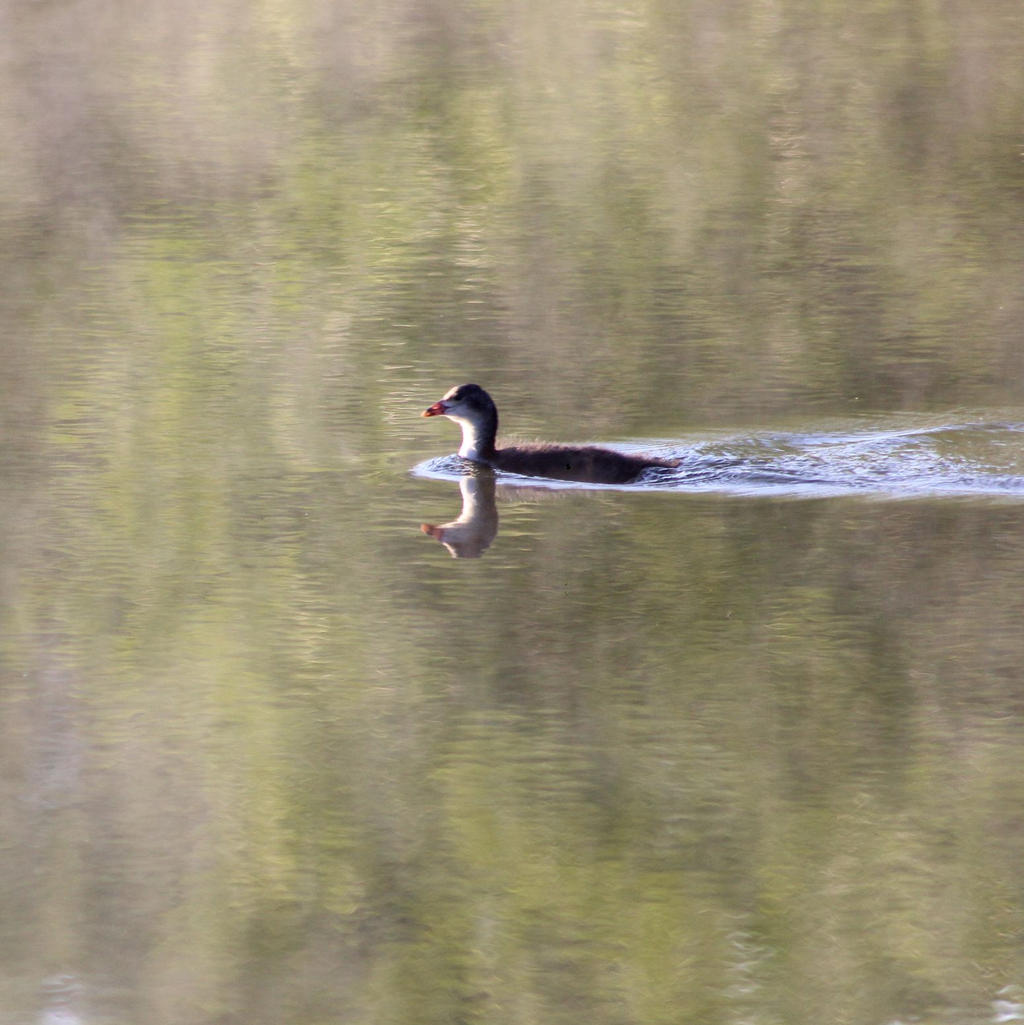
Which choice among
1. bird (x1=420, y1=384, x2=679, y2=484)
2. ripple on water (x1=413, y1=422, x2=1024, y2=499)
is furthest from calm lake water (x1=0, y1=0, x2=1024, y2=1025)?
bird (x1=420, y1=384, x2=679, y2=484)

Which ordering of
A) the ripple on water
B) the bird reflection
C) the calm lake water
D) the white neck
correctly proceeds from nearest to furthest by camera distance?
the calm lake water → the bird reflection → the ripple on water → the white neck

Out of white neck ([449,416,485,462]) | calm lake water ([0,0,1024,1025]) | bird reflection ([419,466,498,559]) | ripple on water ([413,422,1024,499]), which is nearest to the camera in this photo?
calm lake water ([0,0,1024,1025])

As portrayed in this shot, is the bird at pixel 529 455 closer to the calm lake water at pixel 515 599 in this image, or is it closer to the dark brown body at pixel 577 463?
the dark brown body at pixel 577 463

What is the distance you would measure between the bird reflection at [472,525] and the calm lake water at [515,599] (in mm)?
37

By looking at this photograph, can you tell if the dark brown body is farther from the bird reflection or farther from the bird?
the bird reflection

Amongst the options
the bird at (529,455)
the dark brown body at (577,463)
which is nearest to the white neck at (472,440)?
the bird at (529,455)

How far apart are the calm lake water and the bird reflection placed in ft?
0.12

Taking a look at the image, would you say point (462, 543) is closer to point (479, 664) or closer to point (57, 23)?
point (479, 664)

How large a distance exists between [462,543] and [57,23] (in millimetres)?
21424

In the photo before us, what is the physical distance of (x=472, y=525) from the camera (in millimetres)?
8883

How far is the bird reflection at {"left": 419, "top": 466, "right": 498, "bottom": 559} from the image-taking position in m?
8.50

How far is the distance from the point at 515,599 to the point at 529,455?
2.08 m

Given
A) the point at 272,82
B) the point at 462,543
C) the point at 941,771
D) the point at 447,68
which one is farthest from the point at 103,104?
the point at 941,771

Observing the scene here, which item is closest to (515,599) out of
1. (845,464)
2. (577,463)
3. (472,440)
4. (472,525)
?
(472,525)
